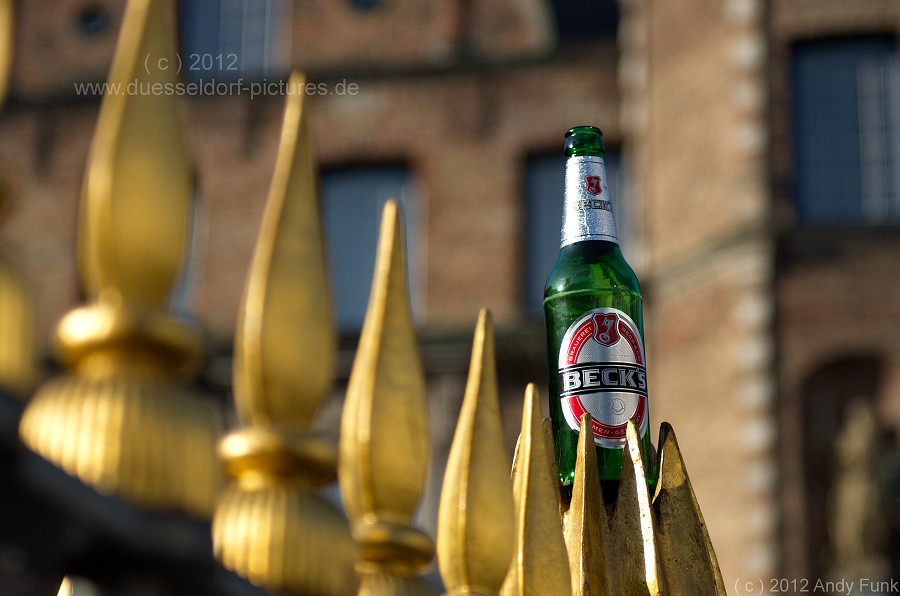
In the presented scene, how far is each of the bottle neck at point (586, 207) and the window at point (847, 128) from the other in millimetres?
15934

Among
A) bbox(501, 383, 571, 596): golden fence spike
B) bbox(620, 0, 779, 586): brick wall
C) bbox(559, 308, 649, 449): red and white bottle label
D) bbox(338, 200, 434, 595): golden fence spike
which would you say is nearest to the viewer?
bbox(338, 200, 434, 595): golden fence spike

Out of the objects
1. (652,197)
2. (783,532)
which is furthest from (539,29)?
(783,532)

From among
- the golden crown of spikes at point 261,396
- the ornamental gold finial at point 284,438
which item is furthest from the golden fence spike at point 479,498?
the ornamental gold finial at point 284,438

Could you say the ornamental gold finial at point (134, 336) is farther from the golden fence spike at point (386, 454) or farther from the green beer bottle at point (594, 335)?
the green beer bottle at point (594, 335)

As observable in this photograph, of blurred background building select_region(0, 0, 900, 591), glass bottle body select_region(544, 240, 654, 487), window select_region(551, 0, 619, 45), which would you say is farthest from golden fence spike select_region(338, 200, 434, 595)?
window select_region(551, 0, 619, 45)

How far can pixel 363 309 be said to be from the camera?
74.2 feet

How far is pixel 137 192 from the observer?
226 cm

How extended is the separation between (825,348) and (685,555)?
50.3 ft

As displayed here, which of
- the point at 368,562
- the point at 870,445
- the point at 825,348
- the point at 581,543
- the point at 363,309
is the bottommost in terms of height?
the point at 368,562

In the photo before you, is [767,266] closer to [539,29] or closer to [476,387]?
[539,29]

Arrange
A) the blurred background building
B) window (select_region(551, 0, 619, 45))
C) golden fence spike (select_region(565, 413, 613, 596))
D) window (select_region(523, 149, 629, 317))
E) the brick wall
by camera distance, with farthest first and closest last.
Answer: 1. window (select_region(551, 0, 619, 45))
2. window (select_region(523, 149, 629, 317))
3. the blurred background building
4. the brick wall
5. golden fence spike (select_region(565, 413, 613, 596))

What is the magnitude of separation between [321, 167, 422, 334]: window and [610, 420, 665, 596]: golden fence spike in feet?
59.9

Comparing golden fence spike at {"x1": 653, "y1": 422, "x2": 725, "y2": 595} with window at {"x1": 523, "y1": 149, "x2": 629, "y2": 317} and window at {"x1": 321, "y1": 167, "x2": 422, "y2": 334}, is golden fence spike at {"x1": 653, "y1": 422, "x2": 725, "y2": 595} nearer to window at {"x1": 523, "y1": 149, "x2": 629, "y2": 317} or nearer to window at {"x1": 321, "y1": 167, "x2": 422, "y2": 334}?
window at {"x1": 523, "y1": 149, "x2": 629, "y2": 317}

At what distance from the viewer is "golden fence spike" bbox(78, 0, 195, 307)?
7.36 ft
